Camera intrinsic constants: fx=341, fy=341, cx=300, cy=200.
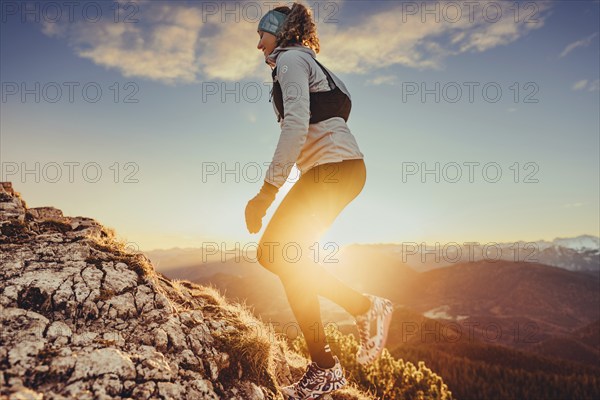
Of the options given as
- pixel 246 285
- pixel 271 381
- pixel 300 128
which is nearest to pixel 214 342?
pixel 271 381

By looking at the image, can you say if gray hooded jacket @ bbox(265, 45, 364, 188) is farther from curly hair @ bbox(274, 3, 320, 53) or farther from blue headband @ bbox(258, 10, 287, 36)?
blue headband @ bbox(258, 10, 287, 36)

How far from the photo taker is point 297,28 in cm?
318

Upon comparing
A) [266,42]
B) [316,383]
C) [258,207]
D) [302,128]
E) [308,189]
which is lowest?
[316,383]

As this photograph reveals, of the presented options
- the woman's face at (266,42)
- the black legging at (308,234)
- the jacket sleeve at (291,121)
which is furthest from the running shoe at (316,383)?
the woman's face at (266,42)

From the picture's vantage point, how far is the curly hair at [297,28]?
3162 millimetres

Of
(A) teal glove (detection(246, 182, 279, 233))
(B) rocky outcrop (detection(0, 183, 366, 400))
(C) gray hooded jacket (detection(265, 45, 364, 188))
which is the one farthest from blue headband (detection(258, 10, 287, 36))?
(B) rocky outcrop (detection(0, 183, 366, 400))

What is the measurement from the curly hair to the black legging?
49.9 inches

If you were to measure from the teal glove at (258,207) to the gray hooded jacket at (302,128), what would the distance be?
0.21 ft

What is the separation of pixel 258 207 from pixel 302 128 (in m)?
0.74

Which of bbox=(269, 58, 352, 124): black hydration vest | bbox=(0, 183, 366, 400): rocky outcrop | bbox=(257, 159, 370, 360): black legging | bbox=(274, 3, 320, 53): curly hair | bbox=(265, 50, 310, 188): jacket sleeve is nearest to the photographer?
bbox=(0, 183, 366, 400): rocky outcrop

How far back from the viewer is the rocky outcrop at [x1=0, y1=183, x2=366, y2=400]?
2.09 meters

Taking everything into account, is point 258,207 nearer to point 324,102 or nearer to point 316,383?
point 324,102

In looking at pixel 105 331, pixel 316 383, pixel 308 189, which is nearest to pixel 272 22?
pixel 308 189

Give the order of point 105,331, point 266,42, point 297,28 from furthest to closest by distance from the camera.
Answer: point 266,42 < point 297,28 < point 105,331
